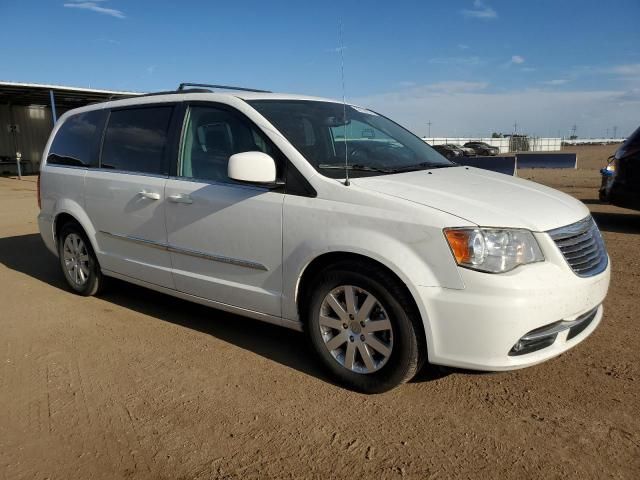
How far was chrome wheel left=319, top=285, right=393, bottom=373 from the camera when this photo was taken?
3.01 meters

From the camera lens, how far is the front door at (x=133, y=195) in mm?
4125

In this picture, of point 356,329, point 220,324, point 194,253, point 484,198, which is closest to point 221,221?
point 194,253

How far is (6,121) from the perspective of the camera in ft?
84.6

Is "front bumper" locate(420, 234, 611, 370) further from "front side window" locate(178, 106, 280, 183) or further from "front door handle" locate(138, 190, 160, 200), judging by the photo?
"front door handle" locate(138, 190, 160, 200)

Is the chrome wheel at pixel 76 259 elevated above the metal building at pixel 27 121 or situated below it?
below

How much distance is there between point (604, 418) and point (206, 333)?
2.74m

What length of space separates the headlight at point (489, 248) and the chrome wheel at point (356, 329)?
1.81ft

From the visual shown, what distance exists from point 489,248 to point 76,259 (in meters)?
4.02

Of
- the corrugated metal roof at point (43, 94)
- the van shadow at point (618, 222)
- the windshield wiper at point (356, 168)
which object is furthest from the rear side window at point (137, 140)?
the corrugated metal roof at point (43, 94)

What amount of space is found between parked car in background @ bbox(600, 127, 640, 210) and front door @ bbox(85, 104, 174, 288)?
21.2ft

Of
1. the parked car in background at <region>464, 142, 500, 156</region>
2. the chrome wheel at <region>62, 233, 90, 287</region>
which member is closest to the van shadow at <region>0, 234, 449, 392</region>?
the chrome wheel at <region>62, 233, 90, 287</region>

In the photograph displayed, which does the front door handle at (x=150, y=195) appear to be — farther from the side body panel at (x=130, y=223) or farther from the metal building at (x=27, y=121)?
the metal building at (x=27, y=121)

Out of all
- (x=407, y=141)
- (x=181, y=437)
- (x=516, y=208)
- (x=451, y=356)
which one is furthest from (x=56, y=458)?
(x=407, y=141)

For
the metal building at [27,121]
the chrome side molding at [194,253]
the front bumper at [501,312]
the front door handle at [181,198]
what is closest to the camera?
the front bumper at [501,312]
